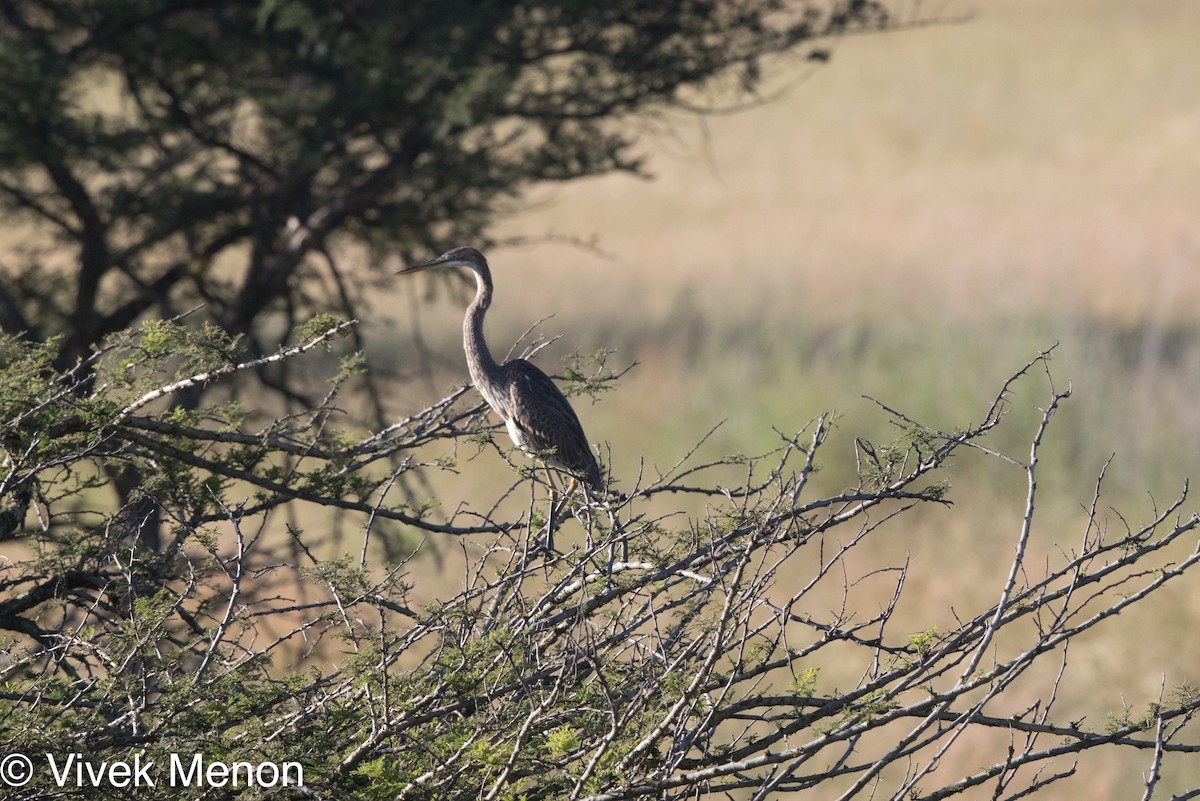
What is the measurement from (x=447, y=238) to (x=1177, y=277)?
11196mm

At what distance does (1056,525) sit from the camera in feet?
36.0

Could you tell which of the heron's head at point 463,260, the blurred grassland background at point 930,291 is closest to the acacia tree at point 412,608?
the blurred grassland background at point 930,291

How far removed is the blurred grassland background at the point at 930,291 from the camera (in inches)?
432

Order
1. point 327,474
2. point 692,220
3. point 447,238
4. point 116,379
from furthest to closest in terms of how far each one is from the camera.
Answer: point 692,220 < point 447,238 < point 327,474 < point 116,379

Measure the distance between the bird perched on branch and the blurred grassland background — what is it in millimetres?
260

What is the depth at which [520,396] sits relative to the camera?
17.3 feet

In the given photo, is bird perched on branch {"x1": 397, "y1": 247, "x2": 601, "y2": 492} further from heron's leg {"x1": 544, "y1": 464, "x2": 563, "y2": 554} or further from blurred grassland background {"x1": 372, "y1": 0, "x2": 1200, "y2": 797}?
heron's leg {"x1": 544, "y1": 464, "x2": 563, "y2": 554}

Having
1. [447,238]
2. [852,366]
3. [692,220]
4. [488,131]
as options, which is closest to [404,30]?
[488,131]

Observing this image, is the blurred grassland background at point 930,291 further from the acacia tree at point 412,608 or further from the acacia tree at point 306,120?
the acacia tree at point 306,120

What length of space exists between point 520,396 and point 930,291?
13.3 metres

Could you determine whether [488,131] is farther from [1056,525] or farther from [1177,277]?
[1177,277]

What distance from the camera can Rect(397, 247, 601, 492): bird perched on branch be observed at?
515 cm

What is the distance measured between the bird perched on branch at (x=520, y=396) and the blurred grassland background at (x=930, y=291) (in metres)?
0.26

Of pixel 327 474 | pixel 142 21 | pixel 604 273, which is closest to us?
pixel 327 474
